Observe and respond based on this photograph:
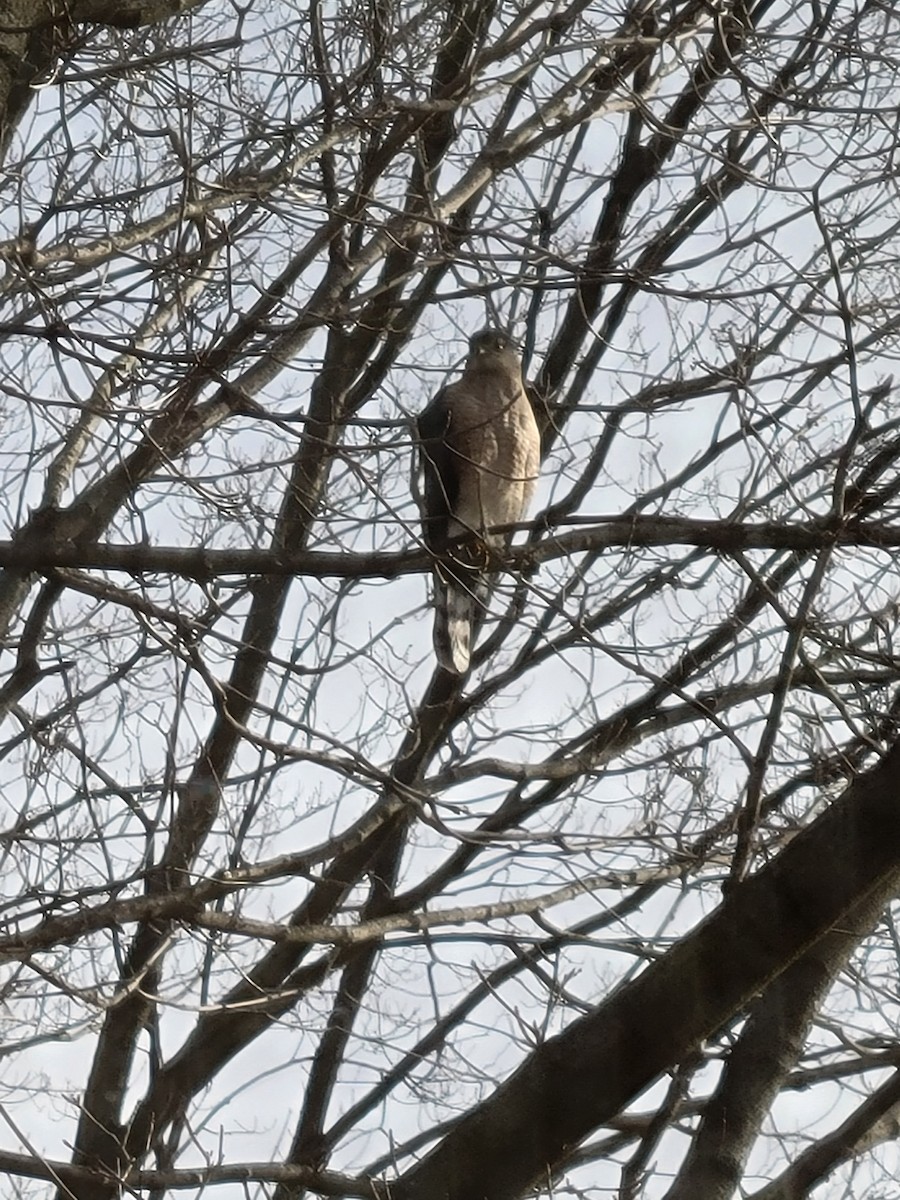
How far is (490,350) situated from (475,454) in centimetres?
37

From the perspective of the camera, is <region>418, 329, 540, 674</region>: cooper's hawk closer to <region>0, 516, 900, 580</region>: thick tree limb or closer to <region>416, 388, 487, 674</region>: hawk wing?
<region>416, 388, 487, 674</region>: hawk wing

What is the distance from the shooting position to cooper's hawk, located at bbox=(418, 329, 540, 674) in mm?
4379

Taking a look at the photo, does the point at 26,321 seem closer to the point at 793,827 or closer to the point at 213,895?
the point at 213,895

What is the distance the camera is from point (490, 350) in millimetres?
4734

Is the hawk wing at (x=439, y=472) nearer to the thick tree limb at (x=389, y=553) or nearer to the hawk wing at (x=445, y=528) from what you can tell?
the hawk wing at (x=445, y=528)

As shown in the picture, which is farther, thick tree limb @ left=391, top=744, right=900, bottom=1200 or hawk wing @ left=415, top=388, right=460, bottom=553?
hawk wing @ left=415, top=388, right=460, bottom=553

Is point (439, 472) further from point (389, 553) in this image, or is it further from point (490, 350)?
point (389, 553)

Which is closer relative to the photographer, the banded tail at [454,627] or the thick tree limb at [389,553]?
the thick tree limb at [389,553]

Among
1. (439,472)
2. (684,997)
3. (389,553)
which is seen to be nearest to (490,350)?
(439,472)

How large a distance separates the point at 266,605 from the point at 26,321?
1.46m

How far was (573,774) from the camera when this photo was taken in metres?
4.22

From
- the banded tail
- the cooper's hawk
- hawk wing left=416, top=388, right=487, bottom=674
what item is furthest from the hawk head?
the banded tail

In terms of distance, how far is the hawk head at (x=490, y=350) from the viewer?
4680 mm

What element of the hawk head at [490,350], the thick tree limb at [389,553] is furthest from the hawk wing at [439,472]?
the thick tree limb at [389,553]
